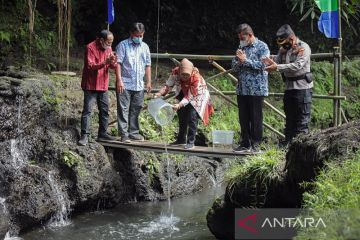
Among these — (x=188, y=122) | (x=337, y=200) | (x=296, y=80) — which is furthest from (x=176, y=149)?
(x=337, y=200)

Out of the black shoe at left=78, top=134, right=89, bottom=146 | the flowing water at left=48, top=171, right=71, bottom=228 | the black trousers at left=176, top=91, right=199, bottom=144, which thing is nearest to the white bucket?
the black trousers at left=176, top=91, right=199, bottom=144

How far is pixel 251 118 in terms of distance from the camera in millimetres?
8094

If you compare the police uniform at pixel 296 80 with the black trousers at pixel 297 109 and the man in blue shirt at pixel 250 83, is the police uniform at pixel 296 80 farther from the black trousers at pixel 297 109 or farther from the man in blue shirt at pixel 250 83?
the man in blue shirt at pixel 250 83

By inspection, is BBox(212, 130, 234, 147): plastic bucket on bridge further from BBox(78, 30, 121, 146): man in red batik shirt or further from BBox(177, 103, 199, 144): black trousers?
BBox(78, 30, 121, 146): man in red batik shirt

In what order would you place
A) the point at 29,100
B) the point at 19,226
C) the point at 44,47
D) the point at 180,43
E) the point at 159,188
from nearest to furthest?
1. the point at 19,226
2. the point at 29,100
3. the point at 159,188
4. the point at 44,47
5. the point at 180,43

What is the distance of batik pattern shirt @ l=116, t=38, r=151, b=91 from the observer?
9.02 metres

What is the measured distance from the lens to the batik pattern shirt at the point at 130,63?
29.6 feet

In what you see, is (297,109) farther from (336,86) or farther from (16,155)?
(16,155)

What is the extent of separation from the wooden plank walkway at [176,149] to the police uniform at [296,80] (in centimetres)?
84

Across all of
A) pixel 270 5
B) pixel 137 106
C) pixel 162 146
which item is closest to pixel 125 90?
pixel 137 106

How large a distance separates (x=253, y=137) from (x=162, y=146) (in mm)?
1418

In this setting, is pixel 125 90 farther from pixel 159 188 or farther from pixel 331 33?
pixel 331 33

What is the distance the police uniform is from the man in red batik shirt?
2.48 meters

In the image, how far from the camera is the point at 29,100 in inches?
344
